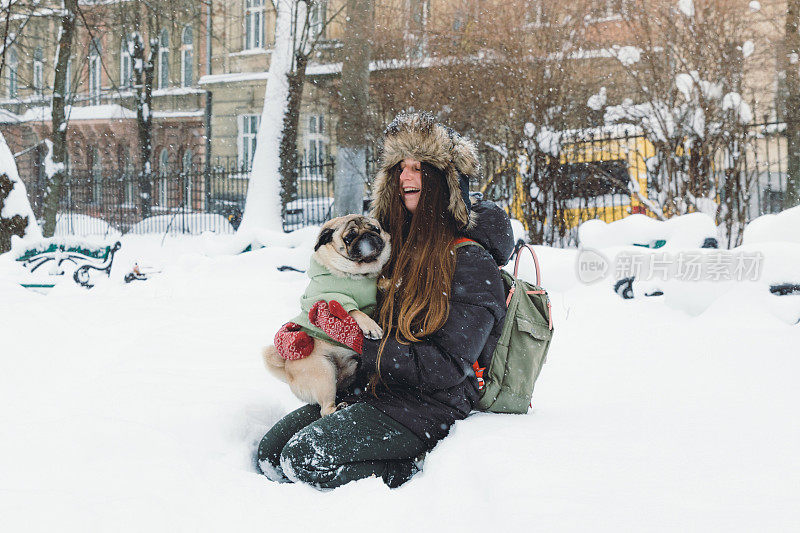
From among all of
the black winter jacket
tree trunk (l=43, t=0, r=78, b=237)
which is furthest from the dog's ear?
tree trunk (l=43, t=0, r=78, b=237)

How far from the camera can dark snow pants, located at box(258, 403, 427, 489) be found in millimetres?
2361

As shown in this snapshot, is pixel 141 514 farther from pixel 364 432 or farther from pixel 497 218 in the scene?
pixel 497 218

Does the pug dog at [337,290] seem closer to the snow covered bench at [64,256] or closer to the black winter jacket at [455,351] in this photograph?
the black winter jacket at [455,351]

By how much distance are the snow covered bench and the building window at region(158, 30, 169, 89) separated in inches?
799

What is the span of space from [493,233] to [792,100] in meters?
9.61

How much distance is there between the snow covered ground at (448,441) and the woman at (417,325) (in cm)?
12

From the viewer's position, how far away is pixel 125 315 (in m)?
6.47

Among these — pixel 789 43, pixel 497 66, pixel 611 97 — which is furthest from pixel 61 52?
pixel 789 43

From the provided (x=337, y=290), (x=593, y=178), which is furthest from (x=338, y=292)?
(x=593, y=178)

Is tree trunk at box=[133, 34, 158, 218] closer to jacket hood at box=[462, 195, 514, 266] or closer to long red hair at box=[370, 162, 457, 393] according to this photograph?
long red hair at box=[370, 162, 457, 393]

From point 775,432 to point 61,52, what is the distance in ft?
49.6

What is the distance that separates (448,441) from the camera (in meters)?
2.47

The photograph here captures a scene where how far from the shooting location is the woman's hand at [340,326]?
255cm

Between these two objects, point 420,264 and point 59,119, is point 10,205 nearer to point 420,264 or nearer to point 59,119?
point 59,119
